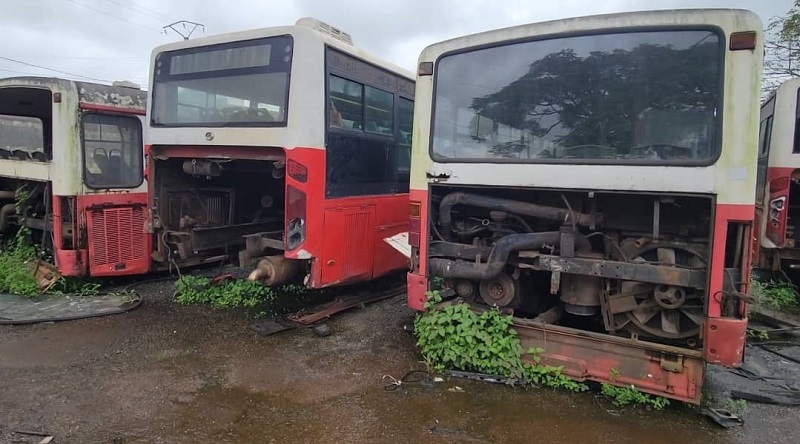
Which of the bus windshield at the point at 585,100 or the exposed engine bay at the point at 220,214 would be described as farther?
the exposed engine bay at the point at 220,214

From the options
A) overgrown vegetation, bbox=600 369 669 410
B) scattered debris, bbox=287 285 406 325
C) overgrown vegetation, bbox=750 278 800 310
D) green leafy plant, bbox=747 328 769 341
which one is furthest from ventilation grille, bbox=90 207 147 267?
overgrown vegetation, bbox=750 278 800 310

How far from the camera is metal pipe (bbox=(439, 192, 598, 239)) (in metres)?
3.91

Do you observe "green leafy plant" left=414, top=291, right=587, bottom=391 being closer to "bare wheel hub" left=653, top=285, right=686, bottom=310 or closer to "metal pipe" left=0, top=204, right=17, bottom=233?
"bare wheel hub" left=653, top=285, right=686, bottom=310

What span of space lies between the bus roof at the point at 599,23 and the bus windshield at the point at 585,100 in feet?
0.22

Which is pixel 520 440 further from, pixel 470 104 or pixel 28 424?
pixel 28 424

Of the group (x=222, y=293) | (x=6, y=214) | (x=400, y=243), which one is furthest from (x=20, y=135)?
(x=400, y=243)

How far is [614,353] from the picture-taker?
381 centimetres

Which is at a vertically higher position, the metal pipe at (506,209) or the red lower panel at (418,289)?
the metal pipe at (506,209)

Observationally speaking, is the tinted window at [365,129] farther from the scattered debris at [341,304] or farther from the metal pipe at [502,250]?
the metal pipe at [502,250]

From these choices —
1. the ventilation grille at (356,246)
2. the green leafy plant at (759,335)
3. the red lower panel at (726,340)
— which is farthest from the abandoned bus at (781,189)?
the ventilation grille at (356,246)

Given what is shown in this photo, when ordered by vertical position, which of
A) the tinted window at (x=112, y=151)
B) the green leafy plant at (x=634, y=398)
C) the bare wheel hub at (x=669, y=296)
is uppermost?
the tinted window at (x=112, y=151)

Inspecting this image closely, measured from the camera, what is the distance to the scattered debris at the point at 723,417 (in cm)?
349

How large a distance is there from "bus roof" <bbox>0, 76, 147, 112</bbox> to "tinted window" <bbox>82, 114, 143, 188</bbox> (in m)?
0.17

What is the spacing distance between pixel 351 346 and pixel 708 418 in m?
2.95
